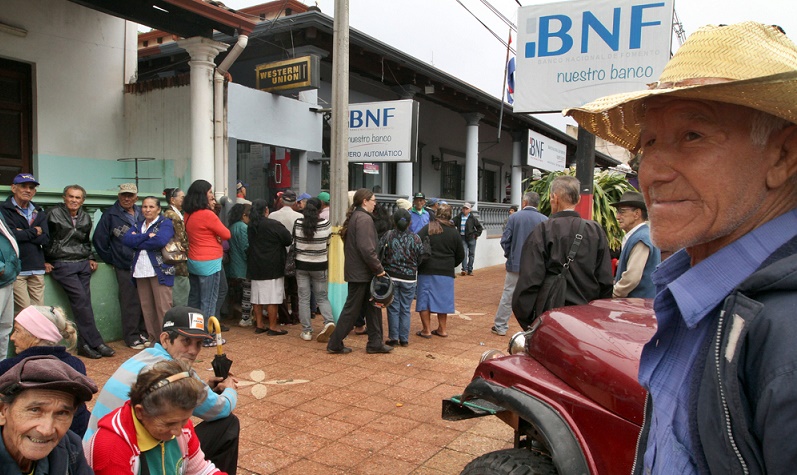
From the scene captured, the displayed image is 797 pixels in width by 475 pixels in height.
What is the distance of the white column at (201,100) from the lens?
804cm

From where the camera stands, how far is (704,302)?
3.72 feet

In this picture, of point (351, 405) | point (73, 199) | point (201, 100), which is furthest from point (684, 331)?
point (201, 100)

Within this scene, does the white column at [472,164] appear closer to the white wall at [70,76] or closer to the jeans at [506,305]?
the jeans at [506,305]

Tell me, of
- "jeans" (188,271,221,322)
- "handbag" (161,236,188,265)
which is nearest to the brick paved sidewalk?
Result: "jeans" (188,271,221,322)

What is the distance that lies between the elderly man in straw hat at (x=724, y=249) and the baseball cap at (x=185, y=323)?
231cm

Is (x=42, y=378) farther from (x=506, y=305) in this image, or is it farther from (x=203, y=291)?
(x=506, y=305)

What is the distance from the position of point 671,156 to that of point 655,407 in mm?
559

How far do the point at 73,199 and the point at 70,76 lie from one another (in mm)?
3195

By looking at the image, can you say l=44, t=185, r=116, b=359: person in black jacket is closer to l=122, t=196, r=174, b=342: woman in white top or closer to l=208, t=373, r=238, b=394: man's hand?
l=122, t=196, r=174, b=342: woman in white top

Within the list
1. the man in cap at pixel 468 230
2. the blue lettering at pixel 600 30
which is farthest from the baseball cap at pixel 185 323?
the man in cap at pixel 468 230

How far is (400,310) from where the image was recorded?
711cm

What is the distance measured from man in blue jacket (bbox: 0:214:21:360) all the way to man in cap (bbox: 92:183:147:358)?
132 cm

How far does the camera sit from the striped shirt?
23.7 ft

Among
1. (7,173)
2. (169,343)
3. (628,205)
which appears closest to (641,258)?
(628,205)
